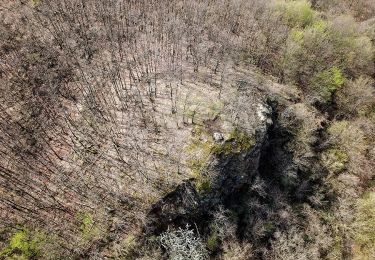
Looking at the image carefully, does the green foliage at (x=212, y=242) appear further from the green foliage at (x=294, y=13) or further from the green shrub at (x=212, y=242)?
the green foliage at (x=294, y=13)

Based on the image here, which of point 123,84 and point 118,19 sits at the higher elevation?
point 118,19

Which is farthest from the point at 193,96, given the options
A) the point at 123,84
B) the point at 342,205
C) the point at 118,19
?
the point at 342,205

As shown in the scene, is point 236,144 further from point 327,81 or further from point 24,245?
point 327,81

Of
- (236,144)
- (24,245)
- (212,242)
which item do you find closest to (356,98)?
(236,144)

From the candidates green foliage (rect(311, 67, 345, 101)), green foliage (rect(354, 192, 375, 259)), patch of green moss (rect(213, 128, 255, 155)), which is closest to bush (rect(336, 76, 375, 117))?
green foliage (rect(311, 67, 345, 101))

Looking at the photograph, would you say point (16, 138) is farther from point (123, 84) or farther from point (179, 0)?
point (179, 0)

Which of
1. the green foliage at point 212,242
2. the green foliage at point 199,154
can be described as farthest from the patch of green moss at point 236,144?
the green foliage at point 212,242

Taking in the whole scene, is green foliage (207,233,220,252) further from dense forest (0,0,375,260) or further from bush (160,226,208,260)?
bush (160,226,208,260)
